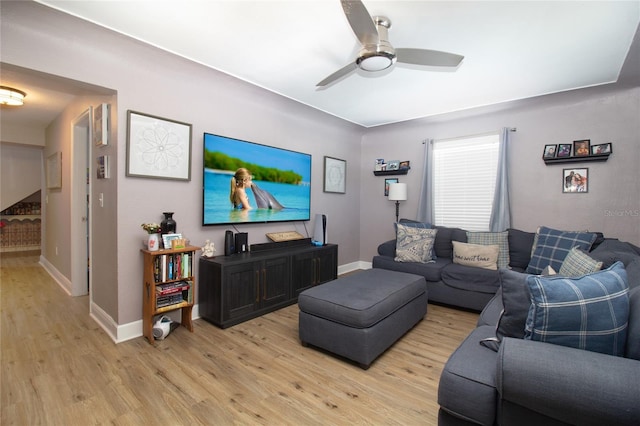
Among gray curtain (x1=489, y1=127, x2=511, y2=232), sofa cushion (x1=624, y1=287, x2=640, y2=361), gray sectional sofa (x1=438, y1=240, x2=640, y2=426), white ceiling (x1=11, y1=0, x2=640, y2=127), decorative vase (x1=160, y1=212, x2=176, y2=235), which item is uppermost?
white ceiling (x1=11, y1=0, x2=640, y2=127)

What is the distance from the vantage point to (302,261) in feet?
12.1

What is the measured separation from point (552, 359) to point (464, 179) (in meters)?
3.72

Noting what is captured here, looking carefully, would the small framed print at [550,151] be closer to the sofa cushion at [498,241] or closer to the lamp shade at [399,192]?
the sofa cushion at [498,241]

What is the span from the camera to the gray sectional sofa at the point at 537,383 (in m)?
0.97

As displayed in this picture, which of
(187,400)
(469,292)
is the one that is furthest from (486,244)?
(187,400)

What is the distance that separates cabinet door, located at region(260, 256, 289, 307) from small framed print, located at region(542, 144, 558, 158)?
3478 millimetres

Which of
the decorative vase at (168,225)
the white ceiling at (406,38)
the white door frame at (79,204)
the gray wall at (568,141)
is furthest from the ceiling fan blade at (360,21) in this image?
the white door frame at (79,204)

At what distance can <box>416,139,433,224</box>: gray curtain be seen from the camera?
4641 millimetres

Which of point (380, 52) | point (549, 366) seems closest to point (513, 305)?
point (549, 366)

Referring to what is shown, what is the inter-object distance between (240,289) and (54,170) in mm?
3811

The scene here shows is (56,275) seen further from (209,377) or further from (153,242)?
(209,377)

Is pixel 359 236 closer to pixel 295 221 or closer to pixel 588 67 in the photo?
pixel 295 221

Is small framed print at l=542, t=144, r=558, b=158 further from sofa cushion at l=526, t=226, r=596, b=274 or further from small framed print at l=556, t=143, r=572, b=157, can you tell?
sofa cushion at l=526, t=226, r=596, b=274

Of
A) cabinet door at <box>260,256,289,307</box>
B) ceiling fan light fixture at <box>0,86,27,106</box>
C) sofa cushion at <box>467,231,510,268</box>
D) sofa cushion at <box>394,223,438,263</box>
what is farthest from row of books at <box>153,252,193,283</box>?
sofa cushion at <box>467,231,510,268</box>
